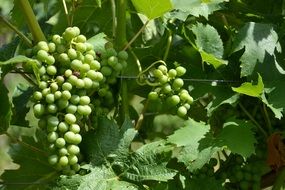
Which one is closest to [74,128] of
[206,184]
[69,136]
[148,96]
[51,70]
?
[69,136]

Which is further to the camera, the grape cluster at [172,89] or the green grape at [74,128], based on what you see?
the grape cluster at [172,89]

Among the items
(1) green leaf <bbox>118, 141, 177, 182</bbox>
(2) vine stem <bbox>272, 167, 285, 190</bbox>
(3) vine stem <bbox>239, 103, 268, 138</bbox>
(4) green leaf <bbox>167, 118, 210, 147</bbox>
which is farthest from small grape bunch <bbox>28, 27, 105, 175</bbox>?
(2) vine stem <bbox>272, 167, 285, 190</bbox>

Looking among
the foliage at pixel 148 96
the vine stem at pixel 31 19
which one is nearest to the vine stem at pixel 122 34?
the foliage at pixel 148 96

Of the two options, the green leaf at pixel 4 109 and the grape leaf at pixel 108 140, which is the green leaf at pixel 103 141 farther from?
the green leaf at pixel 4 109

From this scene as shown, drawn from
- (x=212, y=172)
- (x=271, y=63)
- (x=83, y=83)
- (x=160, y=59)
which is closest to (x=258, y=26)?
(x=271, y=63)

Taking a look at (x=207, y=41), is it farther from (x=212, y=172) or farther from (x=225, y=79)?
(x=212, y=172)

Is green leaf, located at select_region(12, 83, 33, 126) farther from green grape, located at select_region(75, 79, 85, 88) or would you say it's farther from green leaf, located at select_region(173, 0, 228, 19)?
green leaf, located at select_region(173, 0, 228, 19)
